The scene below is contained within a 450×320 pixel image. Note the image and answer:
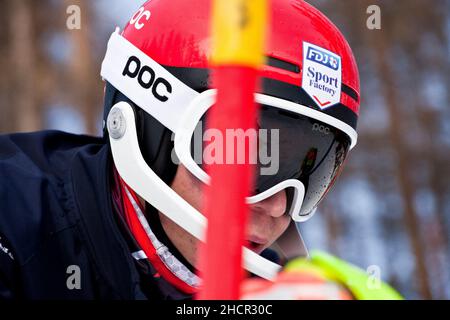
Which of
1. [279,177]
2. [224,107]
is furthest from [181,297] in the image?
[224,107]

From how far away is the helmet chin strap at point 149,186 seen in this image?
1617 millimetres

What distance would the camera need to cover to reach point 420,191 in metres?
9.86

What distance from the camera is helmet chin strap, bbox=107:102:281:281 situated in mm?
1617

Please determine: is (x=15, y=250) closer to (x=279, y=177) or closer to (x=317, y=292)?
(x=279, y=177)

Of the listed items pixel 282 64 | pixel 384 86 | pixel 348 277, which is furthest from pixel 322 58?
pixel 384 86

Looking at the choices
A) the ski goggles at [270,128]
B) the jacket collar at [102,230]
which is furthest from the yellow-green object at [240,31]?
the jacket collar at [102,230]

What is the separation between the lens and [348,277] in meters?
1.20

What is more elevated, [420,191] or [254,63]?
[254,63]

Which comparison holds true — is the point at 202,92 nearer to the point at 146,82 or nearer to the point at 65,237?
the point at 146,82

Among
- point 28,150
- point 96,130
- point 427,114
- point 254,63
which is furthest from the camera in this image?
point 427,114

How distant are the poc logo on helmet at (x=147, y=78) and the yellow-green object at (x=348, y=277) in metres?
0.63

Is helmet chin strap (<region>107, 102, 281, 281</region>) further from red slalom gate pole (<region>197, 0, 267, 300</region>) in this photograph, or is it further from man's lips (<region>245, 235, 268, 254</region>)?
red slalom gate pole (<region>197, 0, 267, 300</region>)

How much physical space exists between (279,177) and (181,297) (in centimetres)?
44

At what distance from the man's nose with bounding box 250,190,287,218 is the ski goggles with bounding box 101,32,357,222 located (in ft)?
0.09
